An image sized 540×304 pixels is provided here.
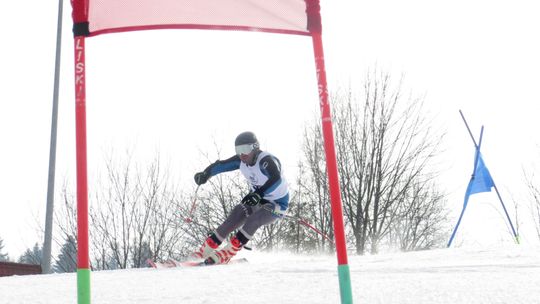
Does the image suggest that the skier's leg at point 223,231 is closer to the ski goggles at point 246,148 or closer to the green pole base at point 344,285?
the ski goggles at point 246,148

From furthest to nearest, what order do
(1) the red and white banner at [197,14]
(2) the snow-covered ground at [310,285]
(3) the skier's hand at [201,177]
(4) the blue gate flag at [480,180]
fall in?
(4) the blue gate flag at [480,180] → (3) the skier's hand at [201,177] → (2) the snow-covered ground at [310,285] → (1) the red and white banner at [197,14]

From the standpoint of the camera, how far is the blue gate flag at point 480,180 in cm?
1076

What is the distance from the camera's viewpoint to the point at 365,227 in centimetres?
1912

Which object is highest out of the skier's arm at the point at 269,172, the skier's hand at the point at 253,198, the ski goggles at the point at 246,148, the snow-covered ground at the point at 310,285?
the ski goggles at the point at 246,148

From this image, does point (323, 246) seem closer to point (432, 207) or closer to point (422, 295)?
point (432, 207)

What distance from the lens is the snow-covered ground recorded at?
317cm

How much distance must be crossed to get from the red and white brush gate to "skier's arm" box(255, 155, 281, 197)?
393cm

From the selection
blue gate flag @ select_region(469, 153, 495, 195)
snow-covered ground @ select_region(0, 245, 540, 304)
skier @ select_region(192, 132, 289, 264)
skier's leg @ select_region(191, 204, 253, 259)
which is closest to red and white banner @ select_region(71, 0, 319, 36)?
snow-covered ground @ select_region(0, 245, 540, 304)

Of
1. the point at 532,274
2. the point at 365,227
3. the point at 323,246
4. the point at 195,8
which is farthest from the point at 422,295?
the point at 323,246

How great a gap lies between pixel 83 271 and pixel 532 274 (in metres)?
2.84

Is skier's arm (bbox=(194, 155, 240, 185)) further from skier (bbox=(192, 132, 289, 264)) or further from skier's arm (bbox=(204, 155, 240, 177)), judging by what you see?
skier (bbox=(192, 132, 289, 264))

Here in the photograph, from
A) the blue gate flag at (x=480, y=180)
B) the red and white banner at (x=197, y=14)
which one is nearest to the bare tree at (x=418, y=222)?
the blue gate flag at (x=480, y=180)

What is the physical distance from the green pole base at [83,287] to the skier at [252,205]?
14.3 feet

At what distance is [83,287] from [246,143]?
4616 mm
